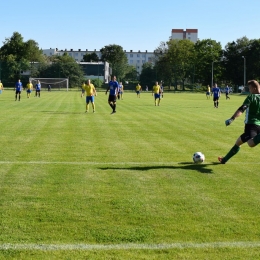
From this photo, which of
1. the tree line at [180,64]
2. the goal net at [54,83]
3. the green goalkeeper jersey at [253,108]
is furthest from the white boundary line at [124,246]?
the tree line at [180,64]

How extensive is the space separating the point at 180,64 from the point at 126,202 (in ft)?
284

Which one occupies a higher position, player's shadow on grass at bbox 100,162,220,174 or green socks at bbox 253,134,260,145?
green socks at bbox 253,134,260,145

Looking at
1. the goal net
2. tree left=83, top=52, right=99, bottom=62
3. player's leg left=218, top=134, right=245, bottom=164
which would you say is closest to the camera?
player's leg left=218, top=134, right=245, bottom=164

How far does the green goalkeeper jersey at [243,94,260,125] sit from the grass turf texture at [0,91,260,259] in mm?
973

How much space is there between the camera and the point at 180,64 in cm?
9056

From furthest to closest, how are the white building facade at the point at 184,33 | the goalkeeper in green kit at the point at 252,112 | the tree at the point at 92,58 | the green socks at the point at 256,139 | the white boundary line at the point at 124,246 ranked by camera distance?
the white building facade at the point at 184,33, the tree at the point at 92,58, the goalkeeper in green kit at the point at 252,112, the green socks at the point at 256,139, the white boundary line at the point at 124,246

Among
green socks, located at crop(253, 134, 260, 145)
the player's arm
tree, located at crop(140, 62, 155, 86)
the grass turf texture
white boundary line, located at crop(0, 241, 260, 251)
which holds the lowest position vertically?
white boundary line, located at crop(0, 241, 260, 251)

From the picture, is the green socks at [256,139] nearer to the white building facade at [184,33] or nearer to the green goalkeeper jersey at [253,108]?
the green goalkeeper jersey at [253,108]

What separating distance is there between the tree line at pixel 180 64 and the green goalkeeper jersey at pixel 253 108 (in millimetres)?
72798

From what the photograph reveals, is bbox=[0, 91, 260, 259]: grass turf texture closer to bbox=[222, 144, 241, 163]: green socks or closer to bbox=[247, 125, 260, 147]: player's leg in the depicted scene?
bbox=[222, 144, 241, 163]: green socks

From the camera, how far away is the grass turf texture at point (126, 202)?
449 centimetres

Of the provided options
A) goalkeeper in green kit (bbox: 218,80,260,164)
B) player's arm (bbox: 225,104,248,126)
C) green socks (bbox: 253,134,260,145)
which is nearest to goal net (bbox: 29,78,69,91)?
goalkeeper in green kit (bbox: 218,80,260,164)

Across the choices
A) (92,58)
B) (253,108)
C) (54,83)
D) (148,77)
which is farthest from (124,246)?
(92,58)

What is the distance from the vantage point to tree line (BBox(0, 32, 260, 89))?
8131 cm
